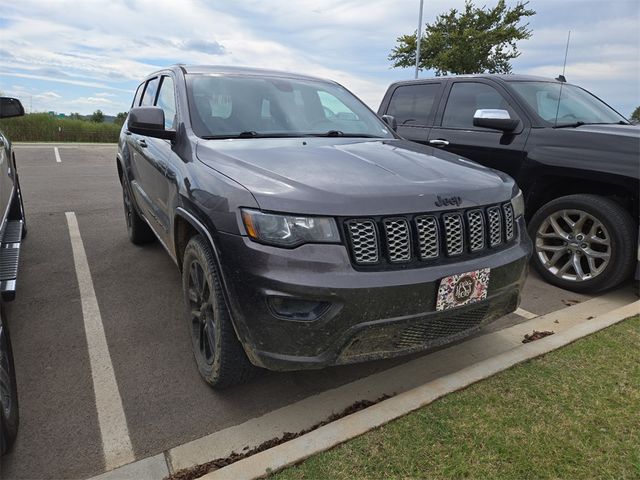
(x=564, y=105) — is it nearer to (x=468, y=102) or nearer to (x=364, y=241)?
(x=468, y=102)

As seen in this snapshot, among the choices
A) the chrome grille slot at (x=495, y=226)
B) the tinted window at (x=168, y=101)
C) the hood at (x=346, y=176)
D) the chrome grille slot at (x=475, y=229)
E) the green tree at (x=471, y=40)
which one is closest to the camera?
the hood at (x=346, y=176)

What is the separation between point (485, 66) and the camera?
21781 mm

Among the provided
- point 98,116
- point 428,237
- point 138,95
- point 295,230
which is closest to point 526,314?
point 428,237

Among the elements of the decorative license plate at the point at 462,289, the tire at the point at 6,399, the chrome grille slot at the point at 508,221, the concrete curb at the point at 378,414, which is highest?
the chrome grille slot at the point at 508,221

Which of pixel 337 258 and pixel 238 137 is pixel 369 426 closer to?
pixel 337 258

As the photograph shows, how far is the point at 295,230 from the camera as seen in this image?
1.98 m

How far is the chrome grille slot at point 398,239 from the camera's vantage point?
2.04 m

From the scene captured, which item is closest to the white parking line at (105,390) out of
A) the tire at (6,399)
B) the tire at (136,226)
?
the tire at (6,399)

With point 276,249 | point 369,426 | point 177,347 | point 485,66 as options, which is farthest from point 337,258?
point 485,66

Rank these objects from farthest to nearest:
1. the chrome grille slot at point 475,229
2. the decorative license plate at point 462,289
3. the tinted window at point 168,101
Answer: the tinted window at point 168,101
the chrome grille slot at point 475,229
the decorative license plate at point 462,289

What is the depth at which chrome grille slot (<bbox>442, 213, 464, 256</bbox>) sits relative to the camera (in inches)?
85.7

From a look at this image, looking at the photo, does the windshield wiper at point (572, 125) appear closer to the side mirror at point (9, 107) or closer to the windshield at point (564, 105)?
the windshield at point (564, 105)

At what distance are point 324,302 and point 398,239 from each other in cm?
44

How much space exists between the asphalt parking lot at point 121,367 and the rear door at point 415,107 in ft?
6.83
